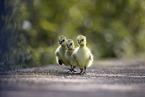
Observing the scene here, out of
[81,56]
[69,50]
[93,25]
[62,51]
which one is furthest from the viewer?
[93,25]

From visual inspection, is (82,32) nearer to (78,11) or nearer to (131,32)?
(78,11)

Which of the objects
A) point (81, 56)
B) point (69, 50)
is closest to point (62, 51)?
point (69, 50)

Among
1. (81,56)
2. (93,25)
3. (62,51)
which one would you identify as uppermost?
(93,25)

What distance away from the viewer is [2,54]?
591cm

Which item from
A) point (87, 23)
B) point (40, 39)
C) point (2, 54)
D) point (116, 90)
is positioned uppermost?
point (87, 23)

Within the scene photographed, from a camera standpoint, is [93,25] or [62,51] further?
[93,25]

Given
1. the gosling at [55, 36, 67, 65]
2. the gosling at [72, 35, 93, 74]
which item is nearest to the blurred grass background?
the gosling at [55, 36, 67, 65]

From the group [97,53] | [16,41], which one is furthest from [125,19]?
[16,41]

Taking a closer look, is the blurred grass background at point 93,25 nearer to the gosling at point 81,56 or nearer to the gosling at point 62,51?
the gosling at point 62,51

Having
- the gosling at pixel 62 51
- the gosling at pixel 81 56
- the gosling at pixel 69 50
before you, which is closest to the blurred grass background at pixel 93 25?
the gosling at pixel 62 51

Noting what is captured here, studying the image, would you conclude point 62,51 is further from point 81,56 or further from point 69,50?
point 81,56

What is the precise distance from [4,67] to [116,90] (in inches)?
124

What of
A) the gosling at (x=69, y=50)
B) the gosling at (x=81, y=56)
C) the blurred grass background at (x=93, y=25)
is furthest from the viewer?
the blurred grass background at (x=93, y=25)

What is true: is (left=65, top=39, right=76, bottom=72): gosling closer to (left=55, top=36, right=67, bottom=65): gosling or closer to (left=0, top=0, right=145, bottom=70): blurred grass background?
(left=55, top=36, right=67, bottom=65): gosling
